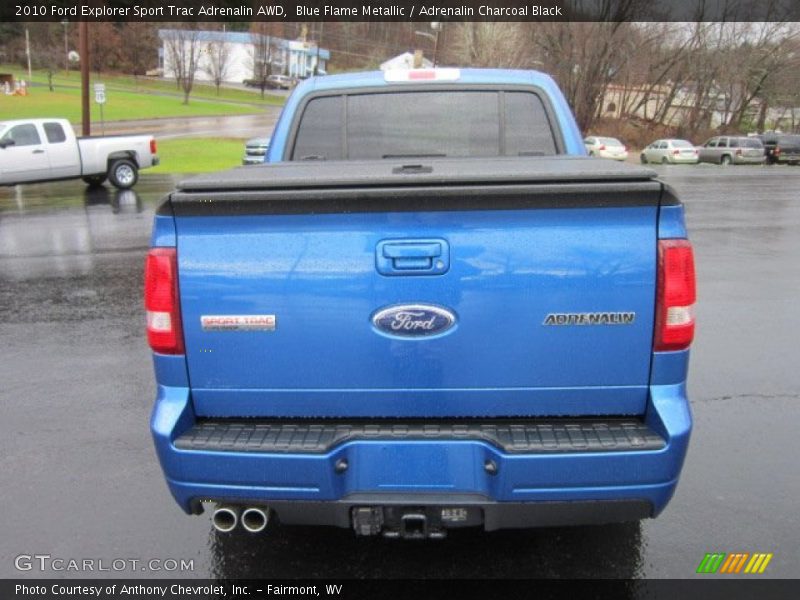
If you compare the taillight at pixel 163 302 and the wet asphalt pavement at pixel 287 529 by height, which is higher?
the taillight at pixel 163 302

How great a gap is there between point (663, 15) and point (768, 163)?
757 inches

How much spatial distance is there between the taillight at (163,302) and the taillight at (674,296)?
1.67 m

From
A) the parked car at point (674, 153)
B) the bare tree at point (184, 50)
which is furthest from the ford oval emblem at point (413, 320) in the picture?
the bare tree at point (184, 50)

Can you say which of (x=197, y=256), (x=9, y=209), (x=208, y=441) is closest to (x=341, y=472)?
(x=208, y=441)

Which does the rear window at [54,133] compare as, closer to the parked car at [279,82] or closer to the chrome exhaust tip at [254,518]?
the chrome exhaust tip at [254,518]

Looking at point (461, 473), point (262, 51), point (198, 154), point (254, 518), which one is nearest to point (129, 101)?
point (262, 51)

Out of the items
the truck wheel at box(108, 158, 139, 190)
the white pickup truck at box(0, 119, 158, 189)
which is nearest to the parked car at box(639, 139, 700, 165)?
the white pickup truck at box(0, 119, 158, 189)

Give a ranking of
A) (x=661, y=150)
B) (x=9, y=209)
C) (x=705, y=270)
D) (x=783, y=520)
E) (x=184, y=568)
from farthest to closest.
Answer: (x=661, y=150) < (x=9, y=209) < (x=705, y=270) < (x=783, y=520) < (x=184, y=568)

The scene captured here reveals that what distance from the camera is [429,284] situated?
257cm

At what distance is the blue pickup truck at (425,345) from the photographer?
2.55 m

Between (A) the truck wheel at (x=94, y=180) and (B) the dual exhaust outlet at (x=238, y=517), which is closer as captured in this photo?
(B) the dual exhaust outlet at (x=238, y=517)

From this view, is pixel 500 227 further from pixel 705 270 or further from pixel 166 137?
pixel 166 137

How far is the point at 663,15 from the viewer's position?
2152 inches

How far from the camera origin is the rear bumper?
2.60 m
